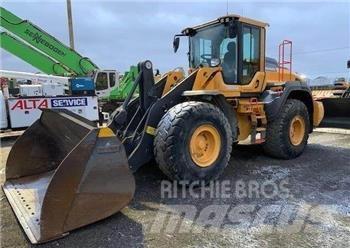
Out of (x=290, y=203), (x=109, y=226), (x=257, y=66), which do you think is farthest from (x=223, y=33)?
(x=109, y=226)

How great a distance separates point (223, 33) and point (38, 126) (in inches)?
124

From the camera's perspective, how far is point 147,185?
4.82 m

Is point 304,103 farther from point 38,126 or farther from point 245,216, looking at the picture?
point 38,126

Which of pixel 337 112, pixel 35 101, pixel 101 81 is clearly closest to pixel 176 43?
pixel 337 112

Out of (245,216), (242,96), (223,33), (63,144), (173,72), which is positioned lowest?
(245,216)

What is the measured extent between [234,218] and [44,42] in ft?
31.2

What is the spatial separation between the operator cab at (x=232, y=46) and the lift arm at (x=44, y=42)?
6.64 meters

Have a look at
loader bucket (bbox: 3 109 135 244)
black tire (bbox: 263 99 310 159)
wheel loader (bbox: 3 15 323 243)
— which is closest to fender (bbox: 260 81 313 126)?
wheel loader (bbox: 3 15 323 243)

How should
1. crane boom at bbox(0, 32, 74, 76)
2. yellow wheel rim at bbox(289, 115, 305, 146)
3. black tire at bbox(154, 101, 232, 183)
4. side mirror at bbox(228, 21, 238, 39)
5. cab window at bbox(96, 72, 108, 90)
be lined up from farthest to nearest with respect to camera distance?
cab window at bbox(96, 72, 108, 90) < crane boom at bbox(0, 32, 74, 76) < yellow wheel rim at bbox(289, 115, 305, 146) < side mirror at bbox(228, 21, 238, 39) < black tire at bbox(154, 101, 232, 183)

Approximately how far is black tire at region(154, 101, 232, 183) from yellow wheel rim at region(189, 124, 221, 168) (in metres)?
0.07

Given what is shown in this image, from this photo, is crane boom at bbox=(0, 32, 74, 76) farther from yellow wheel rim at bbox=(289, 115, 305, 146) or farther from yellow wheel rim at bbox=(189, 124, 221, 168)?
yellow wheel rim at bbox=(189, 124, 221, 168)

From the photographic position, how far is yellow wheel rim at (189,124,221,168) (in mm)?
4633

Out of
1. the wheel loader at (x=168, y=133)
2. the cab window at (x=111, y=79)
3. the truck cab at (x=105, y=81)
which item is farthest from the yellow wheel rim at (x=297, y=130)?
the cab window at (x=111, y=79)

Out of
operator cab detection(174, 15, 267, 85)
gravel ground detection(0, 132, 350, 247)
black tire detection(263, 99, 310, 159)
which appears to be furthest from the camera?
black tire detection(263, 99, 310, 159)
